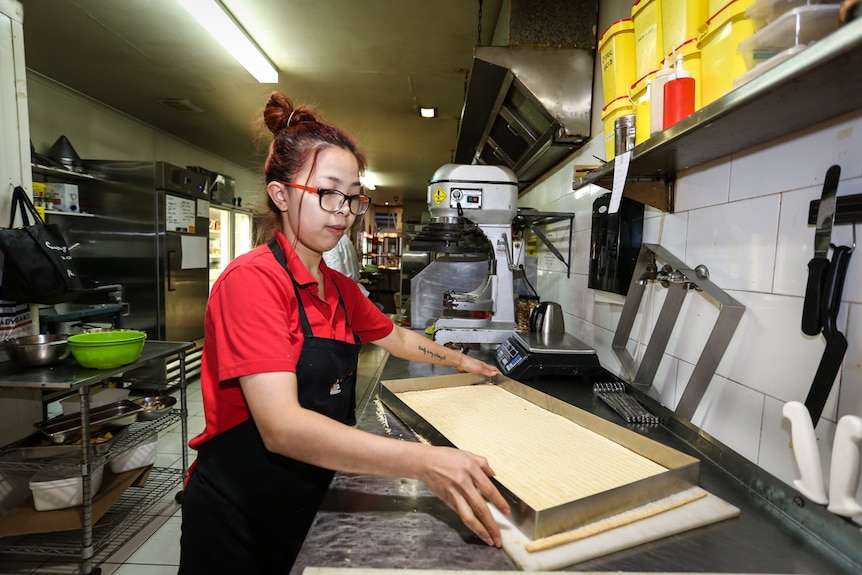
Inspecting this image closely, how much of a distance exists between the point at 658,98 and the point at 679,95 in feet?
0.26

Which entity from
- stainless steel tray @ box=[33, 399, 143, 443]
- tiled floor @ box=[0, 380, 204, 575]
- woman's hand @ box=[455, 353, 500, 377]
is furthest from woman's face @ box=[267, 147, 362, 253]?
tiled floor @ box=[0, 380, 204, 575]

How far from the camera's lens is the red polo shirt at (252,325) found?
818mm

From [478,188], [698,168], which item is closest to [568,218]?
[478,188]

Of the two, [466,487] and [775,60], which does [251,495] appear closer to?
[466,487]

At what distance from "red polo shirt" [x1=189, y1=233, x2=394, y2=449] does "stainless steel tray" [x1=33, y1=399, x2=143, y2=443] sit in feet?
5.18

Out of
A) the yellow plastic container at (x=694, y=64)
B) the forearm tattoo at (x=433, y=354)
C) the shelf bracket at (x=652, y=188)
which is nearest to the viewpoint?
the yellow plastic container at (x=694, y=64)

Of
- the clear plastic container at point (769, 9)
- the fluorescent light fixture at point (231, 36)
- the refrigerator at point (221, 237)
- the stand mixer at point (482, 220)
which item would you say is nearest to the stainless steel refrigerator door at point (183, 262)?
the refrigerator at point (221, 237)

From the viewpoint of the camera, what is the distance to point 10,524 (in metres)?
1.88

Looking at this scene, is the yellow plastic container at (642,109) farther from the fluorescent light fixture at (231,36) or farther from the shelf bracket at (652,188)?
the fluorescent light fixture at (231,36)

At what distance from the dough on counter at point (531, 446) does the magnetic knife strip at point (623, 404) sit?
0.16 metres

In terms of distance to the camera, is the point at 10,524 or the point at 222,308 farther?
the point at 10,524

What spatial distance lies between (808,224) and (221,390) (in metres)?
1.28

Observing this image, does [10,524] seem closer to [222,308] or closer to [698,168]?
[222,308]

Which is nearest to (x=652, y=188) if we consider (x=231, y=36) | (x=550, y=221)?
(x=550, y=221)
